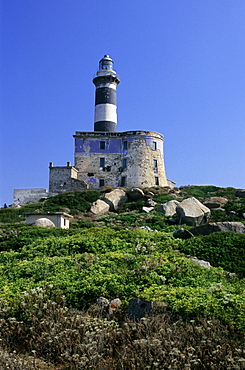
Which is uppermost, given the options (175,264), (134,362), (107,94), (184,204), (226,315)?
(107,94)

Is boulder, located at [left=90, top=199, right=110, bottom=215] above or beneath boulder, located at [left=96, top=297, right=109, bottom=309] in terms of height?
above

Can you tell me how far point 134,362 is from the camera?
630cm

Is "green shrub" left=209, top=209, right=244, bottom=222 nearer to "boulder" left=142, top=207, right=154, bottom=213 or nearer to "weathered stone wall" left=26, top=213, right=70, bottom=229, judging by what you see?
"boulder" left=142, top=207, right=154, bottom=213

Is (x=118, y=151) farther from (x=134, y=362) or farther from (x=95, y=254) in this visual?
(x=134, y=362)

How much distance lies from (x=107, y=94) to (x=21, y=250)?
4131 cm

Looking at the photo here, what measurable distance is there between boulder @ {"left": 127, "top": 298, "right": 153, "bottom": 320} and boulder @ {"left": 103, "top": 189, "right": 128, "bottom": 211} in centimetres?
2631

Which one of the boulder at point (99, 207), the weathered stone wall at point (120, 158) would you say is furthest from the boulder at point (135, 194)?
the weathered stone wall at point (120, 158)

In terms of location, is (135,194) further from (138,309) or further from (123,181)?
(138,309)

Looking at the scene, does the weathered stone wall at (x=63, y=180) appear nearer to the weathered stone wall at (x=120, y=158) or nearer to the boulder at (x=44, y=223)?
the weathered stone wall at (x=120, y=158)

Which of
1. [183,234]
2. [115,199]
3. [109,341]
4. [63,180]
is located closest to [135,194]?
[115,199]

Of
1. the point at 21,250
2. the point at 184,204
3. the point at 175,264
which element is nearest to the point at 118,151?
the point at 184,204

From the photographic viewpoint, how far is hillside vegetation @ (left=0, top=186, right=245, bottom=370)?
21.5 ft

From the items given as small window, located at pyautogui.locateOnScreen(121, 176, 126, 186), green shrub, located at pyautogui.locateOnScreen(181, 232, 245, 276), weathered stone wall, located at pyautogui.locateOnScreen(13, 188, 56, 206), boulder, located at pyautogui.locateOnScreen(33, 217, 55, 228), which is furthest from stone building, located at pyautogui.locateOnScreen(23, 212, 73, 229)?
small window, located at pyautogui.locateOnScreen(121, 176, 126, 186)

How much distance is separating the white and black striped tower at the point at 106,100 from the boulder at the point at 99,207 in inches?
777
